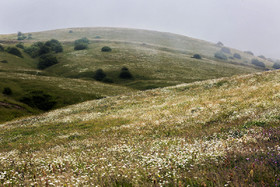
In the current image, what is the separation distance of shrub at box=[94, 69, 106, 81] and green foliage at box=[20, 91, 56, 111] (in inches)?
1036

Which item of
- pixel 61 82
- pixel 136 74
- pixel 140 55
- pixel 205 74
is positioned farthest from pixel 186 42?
pixel 61 82

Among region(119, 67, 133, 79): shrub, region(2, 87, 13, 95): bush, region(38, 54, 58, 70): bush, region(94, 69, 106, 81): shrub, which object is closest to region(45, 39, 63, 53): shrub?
region(38, 54, 58, 70): bush

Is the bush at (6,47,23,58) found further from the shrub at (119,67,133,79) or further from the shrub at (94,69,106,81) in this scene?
the shrub at (119,67,133,79)

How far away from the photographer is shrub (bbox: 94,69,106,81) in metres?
70.8

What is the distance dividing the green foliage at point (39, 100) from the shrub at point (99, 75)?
86.4ft

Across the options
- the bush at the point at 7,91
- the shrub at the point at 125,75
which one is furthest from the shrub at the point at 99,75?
the bush at the point at 7,91

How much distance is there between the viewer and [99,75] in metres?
71.6

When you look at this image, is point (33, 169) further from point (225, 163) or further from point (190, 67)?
point (190, 67)

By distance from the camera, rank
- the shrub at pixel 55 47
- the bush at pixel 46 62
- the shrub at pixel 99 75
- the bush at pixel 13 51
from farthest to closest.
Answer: the shrub at pixel 55 47 → the bush at pixel 13 51 → the bush at pixel 46 62 → the shrub at pixel 99 75

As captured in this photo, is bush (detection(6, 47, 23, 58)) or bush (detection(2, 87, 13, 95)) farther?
bush (detection(6, 47, 23, 58))

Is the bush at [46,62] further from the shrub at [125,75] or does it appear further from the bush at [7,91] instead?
the bush at [7,91]

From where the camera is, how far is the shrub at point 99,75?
232 ft

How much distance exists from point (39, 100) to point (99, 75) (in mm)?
29623

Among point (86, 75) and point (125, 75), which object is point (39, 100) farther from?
point (125, 75)
